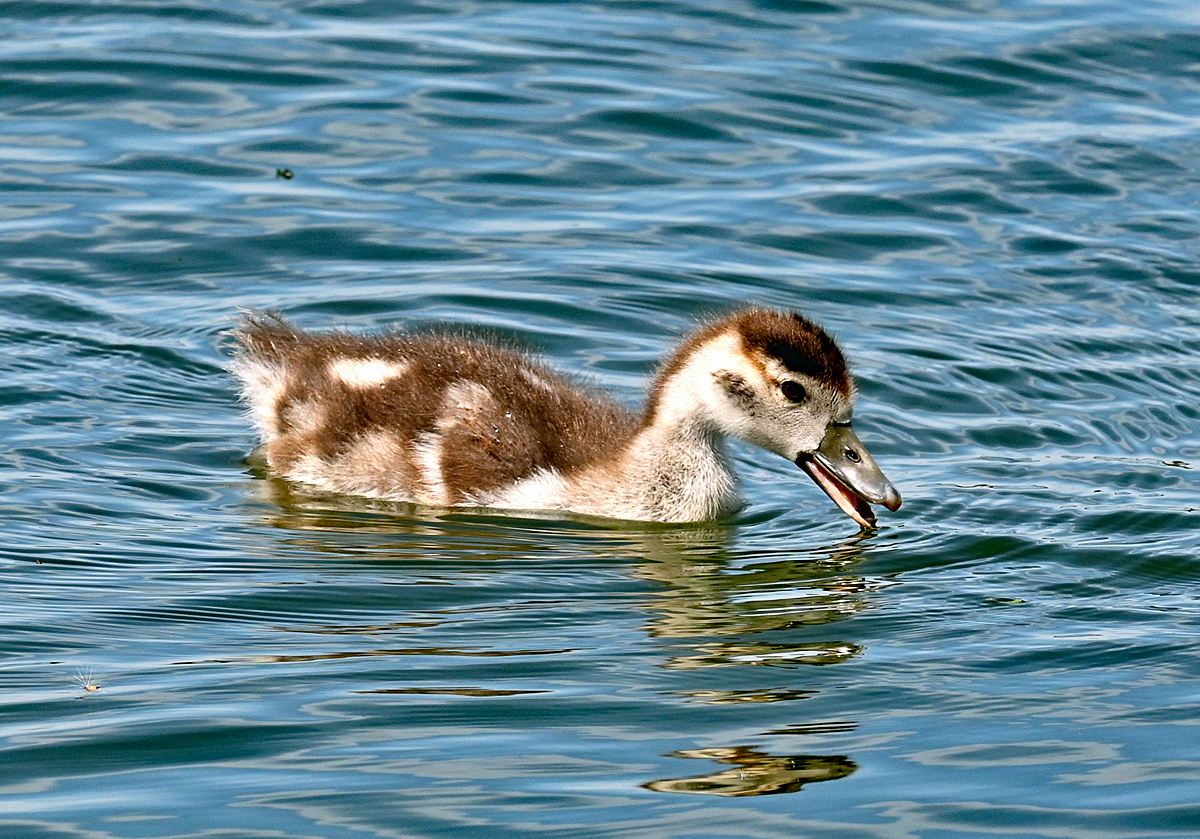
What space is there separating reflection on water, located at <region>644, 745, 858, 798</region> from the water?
1 cm

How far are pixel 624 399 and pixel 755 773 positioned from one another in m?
3.95

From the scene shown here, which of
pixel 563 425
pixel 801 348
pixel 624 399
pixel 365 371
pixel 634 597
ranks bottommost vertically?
pixel 634 597

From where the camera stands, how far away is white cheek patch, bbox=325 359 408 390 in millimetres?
8094

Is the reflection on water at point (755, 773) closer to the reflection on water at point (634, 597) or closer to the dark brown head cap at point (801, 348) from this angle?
the reflection on water at point (634, 597)

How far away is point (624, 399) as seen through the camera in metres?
9.08

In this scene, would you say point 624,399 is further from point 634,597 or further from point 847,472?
point 634,597

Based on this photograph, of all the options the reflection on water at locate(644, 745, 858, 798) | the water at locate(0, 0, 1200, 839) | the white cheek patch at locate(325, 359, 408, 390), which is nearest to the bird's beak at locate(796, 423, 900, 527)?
the water at locate(0, 0, 1200, 839)

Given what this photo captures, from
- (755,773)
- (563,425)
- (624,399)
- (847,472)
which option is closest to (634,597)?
(847,472)

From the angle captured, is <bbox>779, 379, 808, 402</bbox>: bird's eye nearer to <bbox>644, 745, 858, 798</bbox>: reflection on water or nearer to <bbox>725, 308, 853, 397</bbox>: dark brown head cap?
<bbox>725, 308, 853, 397</bbox>: dark brown head cap

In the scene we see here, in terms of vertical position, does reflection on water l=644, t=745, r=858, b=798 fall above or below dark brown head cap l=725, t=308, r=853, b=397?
below

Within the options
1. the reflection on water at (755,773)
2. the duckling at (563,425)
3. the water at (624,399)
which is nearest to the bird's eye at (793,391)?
the duckling at (563,425)

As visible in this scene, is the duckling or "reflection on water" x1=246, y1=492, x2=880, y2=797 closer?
"reflection on water" x1=246, y1=492, x2=880, y2=797

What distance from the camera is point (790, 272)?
34.7 ft

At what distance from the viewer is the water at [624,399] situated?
5.27 meters
